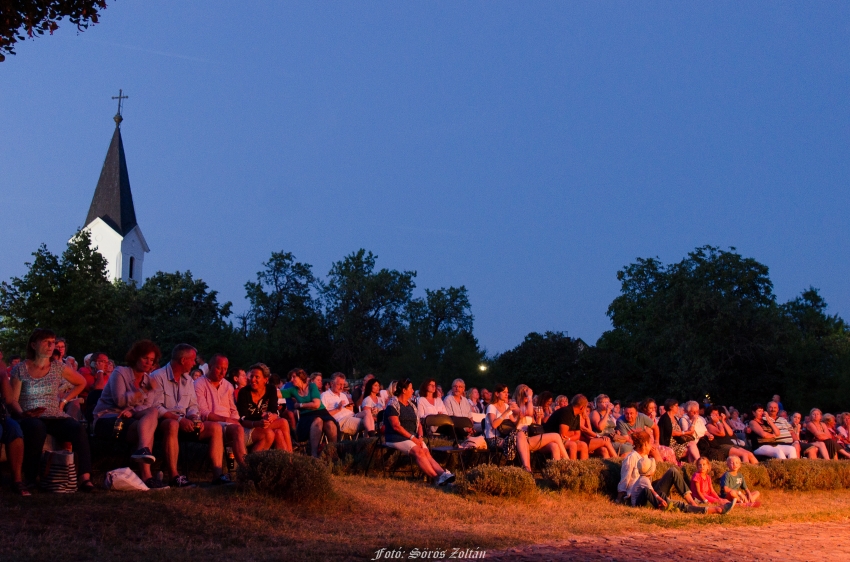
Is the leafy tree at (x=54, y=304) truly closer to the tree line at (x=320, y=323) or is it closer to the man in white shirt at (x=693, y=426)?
the tree line at (x=320, y=323)

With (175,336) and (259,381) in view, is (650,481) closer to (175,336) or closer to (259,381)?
(259,381)

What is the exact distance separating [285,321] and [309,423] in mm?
43001

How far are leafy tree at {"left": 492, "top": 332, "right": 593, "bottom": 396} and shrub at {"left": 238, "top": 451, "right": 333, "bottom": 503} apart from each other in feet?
120

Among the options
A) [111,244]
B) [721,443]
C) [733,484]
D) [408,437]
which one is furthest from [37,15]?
[111,244]

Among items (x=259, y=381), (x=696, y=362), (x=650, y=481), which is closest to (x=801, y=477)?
(x=650, y=481)

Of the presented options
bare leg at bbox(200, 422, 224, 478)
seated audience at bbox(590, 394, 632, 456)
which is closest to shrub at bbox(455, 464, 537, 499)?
bare leg at bbox(200, 422, 224, 478)

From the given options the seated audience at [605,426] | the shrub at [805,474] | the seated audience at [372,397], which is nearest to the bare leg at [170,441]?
the seated audience at [372,397]

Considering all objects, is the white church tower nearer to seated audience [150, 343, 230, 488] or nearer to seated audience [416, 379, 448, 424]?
seated audience [416, 379, 448, 424]

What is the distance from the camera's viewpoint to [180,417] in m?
7.75

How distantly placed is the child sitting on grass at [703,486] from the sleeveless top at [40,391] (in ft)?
22.8

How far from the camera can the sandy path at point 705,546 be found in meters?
6.72

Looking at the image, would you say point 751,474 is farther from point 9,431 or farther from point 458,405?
point 9,431

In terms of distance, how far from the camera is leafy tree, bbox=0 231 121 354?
2988 cm

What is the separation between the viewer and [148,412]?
7238mm
